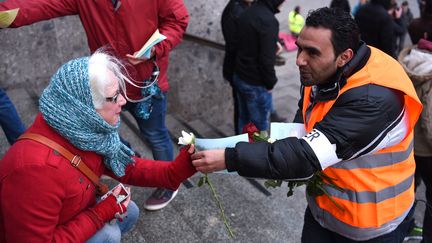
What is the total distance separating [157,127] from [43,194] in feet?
5.14

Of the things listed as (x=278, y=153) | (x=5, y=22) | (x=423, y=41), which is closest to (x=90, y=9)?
(x=5, y=22)

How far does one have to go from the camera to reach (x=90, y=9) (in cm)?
291

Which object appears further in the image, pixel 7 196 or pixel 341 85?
pixel 341 85

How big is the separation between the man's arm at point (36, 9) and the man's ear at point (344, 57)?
1.98m

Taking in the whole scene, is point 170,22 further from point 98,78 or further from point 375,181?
point 375,181

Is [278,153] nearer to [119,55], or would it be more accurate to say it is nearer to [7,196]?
[7,196]

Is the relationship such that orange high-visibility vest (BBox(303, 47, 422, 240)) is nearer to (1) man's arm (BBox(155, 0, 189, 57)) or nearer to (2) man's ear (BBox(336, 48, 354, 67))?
(2) man's ear (BBox(336, 48, 354, 67))

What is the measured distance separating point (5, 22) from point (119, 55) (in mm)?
757

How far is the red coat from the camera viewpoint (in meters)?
1.76

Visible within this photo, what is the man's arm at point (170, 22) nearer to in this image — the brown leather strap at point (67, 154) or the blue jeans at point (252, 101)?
the brown leather strap at point (67, 154)

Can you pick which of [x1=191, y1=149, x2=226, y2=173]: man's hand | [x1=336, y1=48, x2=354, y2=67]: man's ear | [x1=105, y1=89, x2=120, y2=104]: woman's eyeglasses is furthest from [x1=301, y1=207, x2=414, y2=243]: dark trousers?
[x1=105, y1=89, x2=120, y2=104]: woman's eyeglasses

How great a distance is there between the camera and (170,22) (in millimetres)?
3113

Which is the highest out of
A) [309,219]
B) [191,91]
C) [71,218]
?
[71,218]

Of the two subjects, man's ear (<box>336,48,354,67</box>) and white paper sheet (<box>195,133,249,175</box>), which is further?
white paper sheet (<box>195,133,249,175</box>)
